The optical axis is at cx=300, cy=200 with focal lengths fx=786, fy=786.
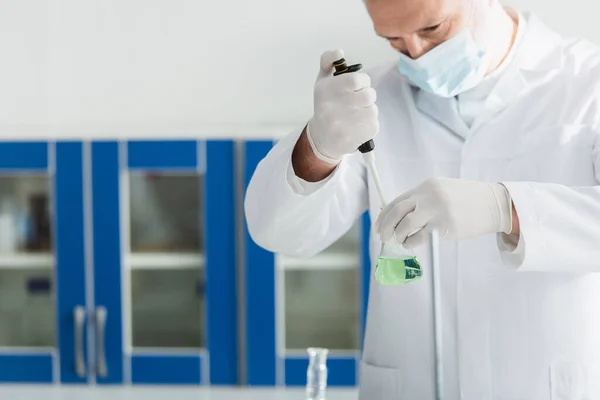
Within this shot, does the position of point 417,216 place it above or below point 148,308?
above

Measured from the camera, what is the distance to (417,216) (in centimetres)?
130

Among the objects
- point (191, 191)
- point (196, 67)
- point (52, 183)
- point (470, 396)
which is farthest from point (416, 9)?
point (196, 67)

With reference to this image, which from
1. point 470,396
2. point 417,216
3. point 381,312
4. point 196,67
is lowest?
point 470,396

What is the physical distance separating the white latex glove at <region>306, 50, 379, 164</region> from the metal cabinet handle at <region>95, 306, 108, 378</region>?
1.72 metres

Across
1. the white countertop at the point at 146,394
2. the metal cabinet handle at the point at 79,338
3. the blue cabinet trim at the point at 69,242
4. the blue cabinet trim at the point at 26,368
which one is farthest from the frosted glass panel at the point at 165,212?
the white countertop at the point at 146,394

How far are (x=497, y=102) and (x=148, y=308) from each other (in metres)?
1.80

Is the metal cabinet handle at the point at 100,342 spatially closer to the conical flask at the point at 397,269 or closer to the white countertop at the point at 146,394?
the white countertop at the point at 146,394

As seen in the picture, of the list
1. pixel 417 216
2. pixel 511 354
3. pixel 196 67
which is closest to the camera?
pixel 417 216

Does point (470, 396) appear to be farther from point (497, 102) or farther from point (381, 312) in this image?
point (497, 102)

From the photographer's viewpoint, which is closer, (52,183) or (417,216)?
(417,216)

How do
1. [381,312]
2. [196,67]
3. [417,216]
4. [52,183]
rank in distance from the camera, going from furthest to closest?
[196,67] < [52,183] < [381,312] < [417,216]

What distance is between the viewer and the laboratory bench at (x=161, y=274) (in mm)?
2797

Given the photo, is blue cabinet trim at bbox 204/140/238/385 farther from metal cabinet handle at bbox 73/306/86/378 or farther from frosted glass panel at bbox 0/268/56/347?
frosted glass panel at bbox 0/268/56/347

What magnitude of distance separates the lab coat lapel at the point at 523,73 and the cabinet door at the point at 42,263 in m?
1.72
